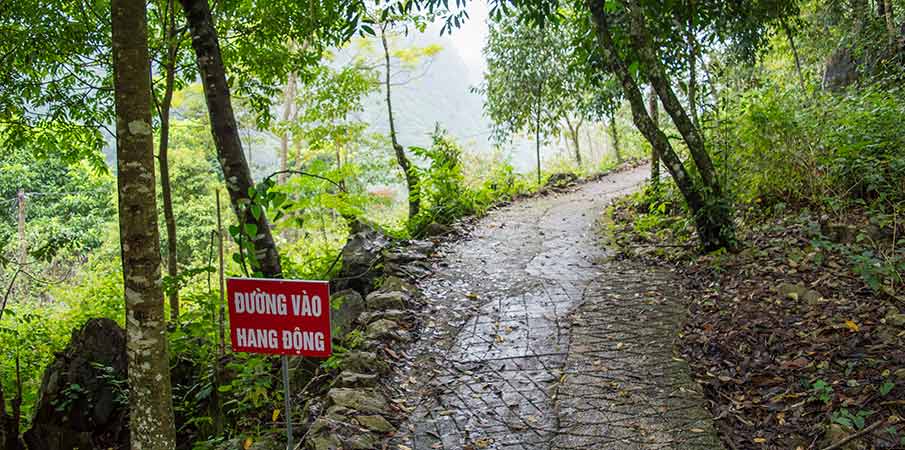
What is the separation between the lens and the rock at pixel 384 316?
5.47 meters

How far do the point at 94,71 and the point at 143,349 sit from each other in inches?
240

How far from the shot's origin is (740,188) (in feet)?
22.8

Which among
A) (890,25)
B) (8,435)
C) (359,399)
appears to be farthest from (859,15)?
(8,435)

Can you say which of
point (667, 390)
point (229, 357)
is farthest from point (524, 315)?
point (229, 357)

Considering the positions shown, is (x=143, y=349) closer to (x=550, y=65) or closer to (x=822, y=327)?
(x=822, y=327)

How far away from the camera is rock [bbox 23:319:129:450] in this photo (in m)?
6.07

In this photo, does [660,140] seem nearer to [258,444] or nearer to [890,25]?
[890,25]

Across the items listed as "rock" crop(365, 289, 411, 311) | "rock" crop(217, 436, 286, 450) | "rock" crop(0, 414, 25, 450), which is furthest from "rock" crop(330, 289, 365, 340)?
"rock" crop(0, 414, 25, 450)

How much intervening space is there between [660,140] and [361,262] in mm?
3554

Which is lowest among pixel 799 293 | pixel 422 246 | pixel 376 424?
pixel 376 424

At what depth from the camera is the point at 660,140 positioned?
6.20 metres

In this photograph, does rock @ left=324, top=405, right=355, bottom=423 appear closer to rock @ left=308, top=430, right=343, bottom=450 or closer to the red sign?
rock @ left=308, top=430, right=343, bottom=450

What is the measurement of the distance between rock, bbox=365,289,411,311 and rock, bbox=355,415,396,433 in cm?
193

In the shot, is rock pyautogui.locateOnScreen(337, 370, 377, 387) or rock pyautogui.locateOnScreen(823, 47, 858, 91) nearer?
rock pyautogui.locateOnScreen(337, 370, 377, 387)
